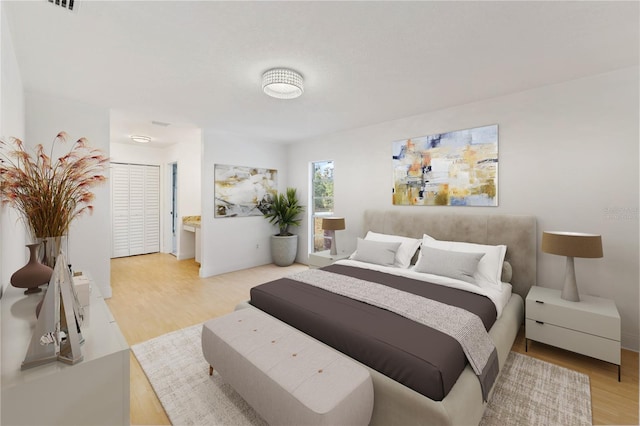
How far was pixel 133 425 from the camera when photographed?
1705 mm

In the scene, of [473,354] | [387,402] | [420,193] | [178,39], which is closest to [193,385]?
[387,402]

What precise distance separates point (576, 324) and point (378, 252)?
6.10 feet

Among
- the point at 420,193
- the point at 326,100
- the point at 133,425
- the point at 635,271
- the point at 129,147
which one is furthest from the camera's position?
the point at 129,147

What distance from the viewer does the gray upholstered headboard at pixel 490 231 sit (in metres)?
2.95

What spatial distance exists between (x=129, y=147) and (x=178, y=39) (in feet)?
17.2

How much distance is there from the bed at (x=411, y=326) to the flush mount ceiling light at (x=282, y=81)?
189 cm

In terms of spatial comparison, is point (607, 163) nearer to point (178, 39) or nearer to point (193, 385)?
point (178, 39)

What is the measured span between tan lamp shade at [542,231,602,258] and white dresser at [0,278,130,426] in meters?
3.22

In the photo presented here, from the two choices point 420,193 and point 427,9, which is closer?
point 427,9

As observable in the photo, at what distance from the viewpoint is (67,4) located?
1725 millimetres

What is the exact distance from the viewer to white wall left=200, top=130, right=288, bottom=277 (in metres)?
4.83

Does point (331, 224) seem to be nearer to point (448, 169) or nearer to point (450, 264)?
point (448, 169)

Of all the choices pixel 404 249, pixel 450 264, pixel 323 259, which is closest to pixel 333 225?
pixel 323 259

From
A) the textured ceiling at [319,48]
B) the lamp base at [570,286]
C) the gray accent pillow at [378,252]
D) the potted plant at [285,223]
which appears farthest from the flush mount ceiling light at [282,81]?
the potted plant at [285,223]
